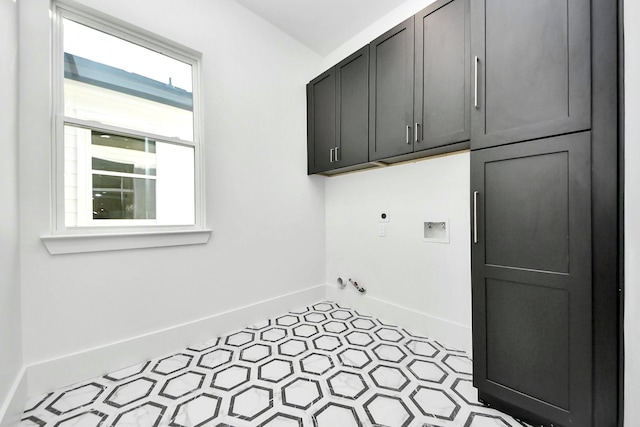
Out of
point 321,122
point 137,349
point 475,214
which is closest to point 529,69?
point 475,214

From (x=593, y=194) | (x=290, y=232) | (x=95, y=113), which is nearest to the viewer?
(x=593, y=194)

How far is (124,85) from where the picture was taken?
1.75 m

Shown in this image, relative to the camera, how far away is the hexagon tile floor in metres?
1.23

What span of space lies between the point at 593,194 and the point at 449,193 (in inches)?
36.1

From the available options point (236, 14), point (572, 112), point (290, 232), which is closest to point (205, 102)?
point (236, 14)

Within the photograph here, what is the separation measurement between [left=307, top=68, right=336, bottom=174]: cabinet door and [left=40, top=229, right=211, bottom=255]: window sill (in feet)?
3.91

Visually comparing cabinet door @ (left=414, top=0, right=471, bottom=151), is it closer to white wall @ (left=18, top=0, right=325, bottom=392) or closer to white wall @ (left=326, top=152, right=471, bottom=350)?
white wall @ (left=326, top=152, right=471, bottom=350)

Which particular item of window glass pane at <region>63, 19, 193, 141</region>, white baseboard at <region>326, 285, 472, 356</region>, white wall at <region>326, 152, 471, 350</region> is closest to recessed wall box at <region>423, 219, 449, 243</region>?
white wall at <region>326, 152, 471, 350</region>

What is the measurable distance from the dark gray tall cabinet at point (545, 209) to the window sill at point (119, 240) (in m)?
1.83

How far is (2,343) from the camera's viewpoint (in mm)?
1092

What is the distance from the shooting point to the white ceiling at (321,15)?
219cm

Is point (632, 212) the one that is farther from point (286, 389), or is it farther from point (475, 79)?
point (286, 389)

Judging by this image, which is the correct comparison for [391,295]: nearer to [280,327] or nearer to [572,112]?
[280,327]

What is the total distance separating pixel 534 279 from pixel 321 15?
249 cm
